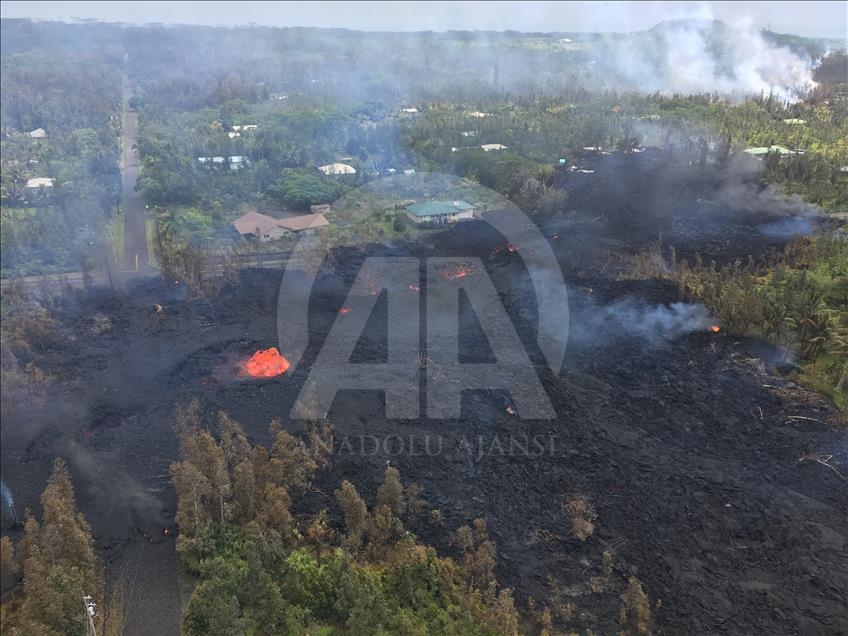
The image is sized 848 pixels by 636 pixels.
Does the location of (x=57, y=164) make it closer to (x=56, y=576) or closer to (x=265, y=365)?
(x=265, y=365)

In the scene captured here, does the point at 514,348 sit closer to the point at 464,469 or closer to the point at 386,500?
the point at 464,469

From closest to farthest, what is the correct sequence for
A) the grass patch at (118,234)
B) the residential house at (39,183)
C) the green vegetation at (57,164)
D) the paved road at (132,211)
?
the green vegetation at (57,164) < the paved road at (132,211) < the grass patch at (118,234) < the residential house at (39,183)

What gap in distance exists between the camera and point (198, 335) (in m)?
34.7

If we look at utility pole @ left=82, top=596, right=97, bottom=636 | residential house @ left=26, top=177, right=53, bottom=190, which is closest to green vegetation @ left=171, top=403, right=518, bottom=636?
utility pole @ left=82, top=596, right=97, bottom=636

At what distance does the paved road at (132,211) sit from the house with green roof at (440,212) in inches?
838

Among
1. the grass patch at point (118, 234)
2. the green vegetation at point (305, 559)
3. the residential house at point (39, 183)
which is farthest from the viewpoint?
the residential house at point (39, 183)

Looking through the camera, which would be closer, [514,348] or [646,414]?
[646,414]

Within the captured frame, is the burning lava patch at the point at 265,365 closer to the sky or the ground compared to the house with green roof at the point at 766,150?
closer to the ground

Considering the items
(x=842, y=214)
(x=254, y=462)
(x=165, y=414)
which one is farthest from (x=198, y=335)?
(x=842, y=214)

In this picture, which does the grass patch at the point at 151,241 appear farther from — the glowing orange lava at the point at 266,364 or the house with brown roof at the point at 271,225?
the glowing orange lava at the point at 266,364

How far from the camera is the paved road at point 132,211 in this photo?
47.2 m

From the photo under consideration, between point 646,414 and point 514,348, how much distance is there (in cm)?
790

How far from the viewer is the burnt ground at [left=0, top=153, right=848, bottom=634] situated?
19.8 meters

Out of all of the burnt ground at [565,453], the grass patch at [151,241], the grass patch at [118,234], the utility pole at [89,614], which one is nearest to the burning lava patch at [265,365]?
the burnt ground at [565,453]
